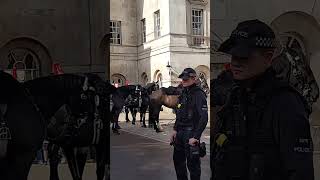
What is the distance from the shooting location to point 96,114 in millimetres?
2564

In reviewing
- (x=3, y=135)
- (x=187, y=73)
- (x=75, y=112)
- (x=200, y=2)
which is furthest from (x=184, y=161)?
(x=3, y=135)

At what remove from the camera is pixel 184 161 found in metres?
3.01

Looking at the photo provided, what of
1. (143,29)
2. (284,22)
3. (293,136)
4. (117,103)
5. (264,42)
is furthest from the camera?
(284,22)

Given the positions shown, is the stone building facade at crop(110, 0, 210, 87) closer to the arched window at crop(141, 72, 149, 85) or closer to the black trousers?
the arched window at crop(141, 72, 149, 85)

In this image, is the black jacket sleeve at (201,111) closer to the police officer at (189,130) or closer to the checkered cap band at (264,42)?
the police officer at (189,130)

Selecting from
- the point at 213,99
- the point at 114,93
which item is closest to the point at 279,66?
the point at 213,99

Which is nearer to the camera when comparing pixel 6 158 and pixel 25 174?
A: pixel 6 158

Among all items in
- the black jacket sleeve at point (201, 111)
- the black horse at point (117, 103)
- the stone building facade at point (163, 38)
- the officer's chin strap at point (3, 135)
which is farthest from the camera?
the black jacket sleeve at point (201, 111)

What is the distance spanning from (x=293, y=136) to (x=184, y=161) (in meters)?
1.75

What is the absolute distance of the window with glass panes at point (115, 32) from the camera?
2684 millimetres

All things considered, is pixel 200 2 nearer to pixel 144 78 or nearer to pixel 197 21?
pixel 197 21

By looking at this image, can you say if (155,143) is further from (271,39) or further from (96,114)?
(271,39)

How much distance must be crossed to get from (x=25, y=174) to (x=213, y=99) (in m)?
1.27

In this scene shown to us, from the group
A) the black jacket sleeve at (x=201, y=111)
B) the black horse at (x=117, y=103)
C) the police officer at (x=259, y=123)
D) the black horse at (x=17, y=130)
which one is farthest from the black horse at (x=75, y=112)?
the police officer at (x=259, y=123)
